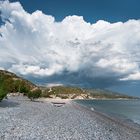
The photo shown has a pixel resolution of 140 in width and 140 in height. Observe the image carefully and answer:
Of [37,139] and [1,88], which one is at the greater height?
[1,88]

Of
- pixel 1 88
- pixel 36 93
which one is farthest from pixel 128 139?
pixel 36 93

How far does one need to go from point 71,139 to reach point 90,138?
11.0 feet

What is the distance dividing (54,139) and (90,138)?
5317 millimetres

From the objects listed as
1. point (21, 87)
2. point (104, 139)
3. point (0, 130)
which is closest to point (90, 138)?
point (104, 139)

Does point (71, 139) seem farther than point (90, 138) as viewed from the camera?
No

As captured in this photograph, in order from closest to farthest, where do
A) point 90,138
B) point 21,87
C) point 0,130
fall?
point 0,130 < point 90,138 < point 21,87

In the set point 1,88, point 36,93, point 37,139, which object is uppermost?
point 36,93

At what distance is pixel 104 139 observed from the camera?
106 ft

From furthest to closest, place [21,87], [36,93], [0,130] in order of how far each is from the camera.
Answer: [21,87] → [36,93] → [0,130]

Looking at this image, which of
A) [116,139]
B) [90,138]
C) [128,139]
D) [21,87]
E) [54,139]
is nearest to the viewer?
[54,139]

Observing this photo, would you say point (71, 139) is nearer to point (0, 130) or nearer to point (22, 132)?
point (22, 132)

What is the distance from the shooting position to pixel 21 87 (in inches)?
7721

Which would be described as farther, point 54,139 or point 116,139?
point 116,139

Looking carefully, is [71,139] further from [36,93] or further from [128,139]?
[36,93]
